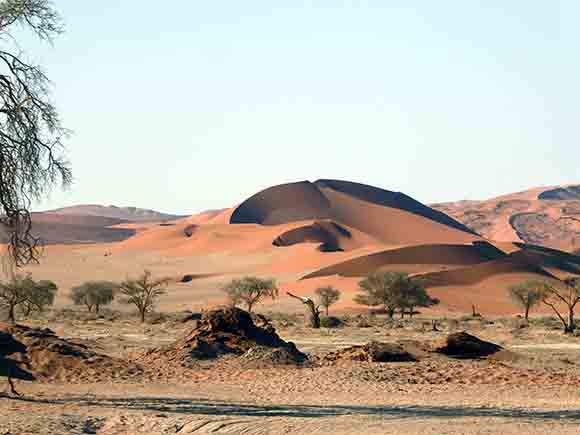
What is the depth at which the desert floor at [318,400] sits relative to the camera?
47.9ft

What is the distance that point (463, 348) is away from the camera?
2505cm

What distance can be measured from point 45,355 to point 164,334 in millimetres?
19632

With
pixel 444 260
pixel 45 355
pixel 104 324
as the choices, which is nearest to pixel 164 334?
pixel 104 324

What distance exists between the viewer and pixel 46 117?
16.4 m

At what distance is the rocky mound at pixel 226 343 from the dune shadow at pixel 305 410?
6.15 metres

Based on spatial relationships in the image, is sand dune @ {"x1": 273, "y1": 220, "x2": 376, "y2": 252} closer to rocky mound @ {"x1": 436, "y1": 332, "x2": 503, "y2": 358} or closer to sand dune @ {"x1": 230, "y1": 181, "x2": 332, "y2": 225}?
sand dune @ {"x1": 230, "y1": 181, "x2": 332, "y2": 225}

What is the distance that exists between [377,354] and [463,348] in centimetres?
250

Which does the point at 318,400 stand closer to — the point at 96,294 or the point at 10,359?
the point at 10,359

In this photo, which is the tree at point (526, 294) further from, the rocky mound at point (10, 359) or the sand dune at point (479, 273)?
the rocky mound at point (10, 359)

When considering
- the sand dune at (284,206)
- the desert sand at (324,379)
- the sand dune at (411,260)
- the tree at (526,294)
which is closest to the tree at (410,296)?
the desert sand at (324,379)

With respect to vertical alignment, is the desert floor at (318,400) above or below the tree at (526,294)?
below

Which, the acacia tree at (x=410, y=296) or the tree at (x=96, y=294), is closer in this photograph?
the acacia tree at (x=410, y=296)

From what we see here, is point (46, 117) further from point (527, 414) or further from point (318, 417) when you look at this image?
point (527, 414)

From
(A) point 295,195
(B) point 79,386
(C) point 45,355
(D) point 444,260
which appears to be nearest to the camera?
(B) point 79,386
